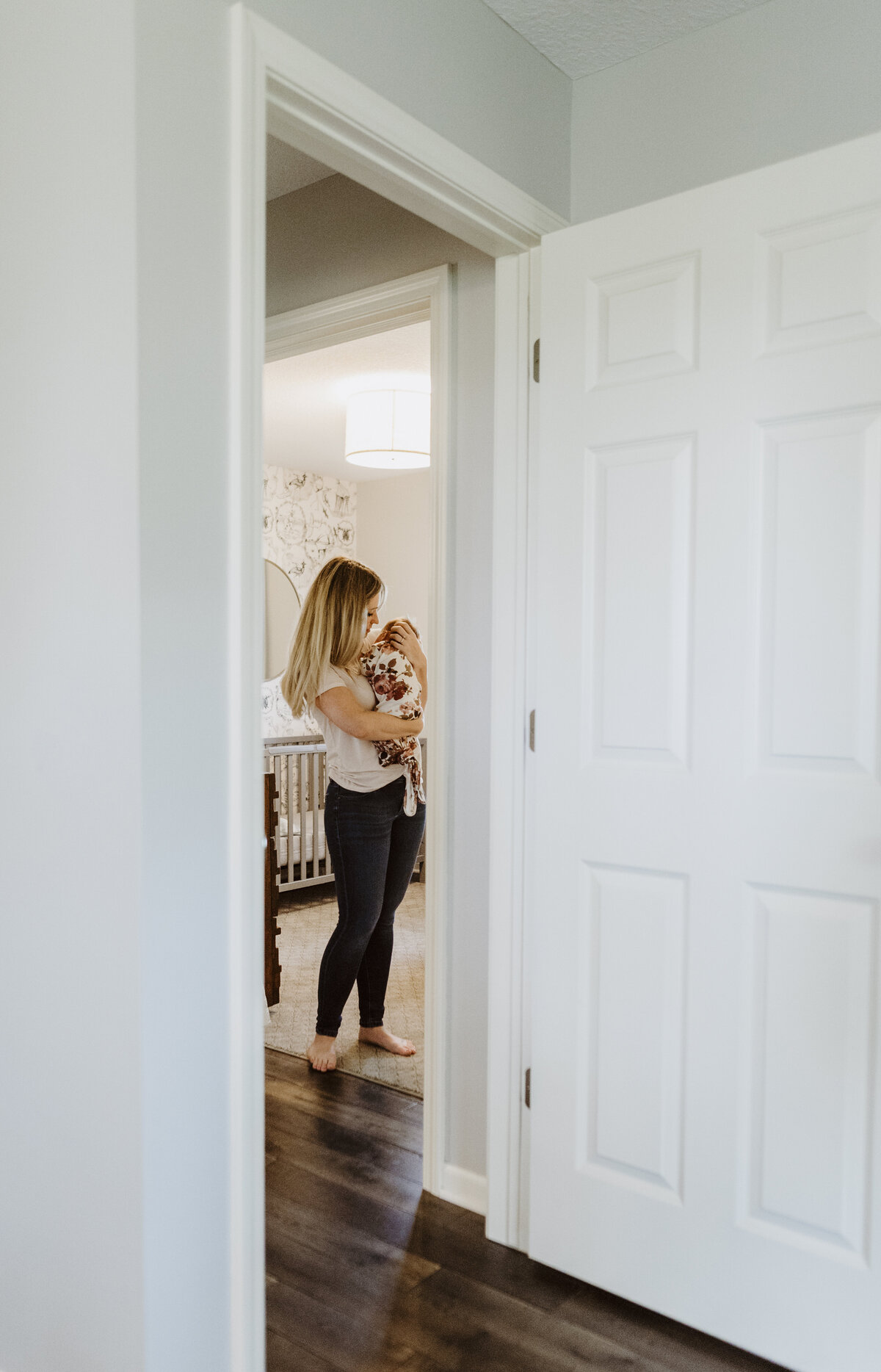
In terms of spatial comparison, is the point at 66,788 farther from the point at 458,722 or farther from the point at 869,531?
the point at 869,531

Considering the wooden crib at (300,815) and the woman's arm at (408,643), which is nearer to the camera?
the woman's arm at (408,643)

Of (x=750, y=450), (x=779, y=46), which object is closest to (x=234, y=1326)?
(x=750, y=450)

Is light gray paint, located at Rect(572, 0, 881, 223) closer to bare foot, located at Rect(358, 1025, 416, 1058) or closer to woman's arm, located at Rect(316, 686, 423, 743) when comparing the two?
woman's arm, located at Rect(316, 686, 423, 743)

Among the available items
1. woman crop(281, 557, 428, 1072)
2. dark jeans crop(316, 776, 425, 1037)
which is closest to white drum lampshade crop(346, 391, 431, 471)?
woman crop(281, 557, 428, 1072)

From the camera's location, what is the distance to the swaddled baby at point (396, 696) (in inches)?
114

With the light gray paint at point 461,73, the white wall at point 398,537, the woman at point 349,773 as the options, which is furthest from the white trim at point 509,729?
the white wall at point 398,537

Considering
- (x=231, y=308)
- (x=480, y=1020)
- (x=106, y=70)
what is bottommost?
(x=480, y=1020)

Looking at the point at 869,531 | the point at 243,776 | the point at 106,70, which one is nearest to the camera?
the point at 106,70

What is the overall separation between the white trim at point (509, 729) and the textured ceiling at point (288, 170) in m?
0.64

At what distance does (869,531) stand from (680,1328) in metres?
1.45

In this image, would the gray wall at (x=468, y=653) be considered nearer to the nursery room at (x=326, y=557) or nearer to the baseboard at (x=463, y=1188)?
the baseboard at (x=463, y=1188)

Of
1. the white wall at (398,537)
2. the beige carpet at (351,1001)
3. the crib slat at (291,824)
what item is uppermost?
the white wall at (398,537)

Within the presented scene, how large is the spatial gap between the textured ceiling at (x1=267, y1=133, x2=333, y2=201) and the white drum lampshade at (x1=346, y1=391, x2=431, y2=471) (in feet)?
6.72

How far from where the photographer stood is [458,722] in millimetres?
2168
